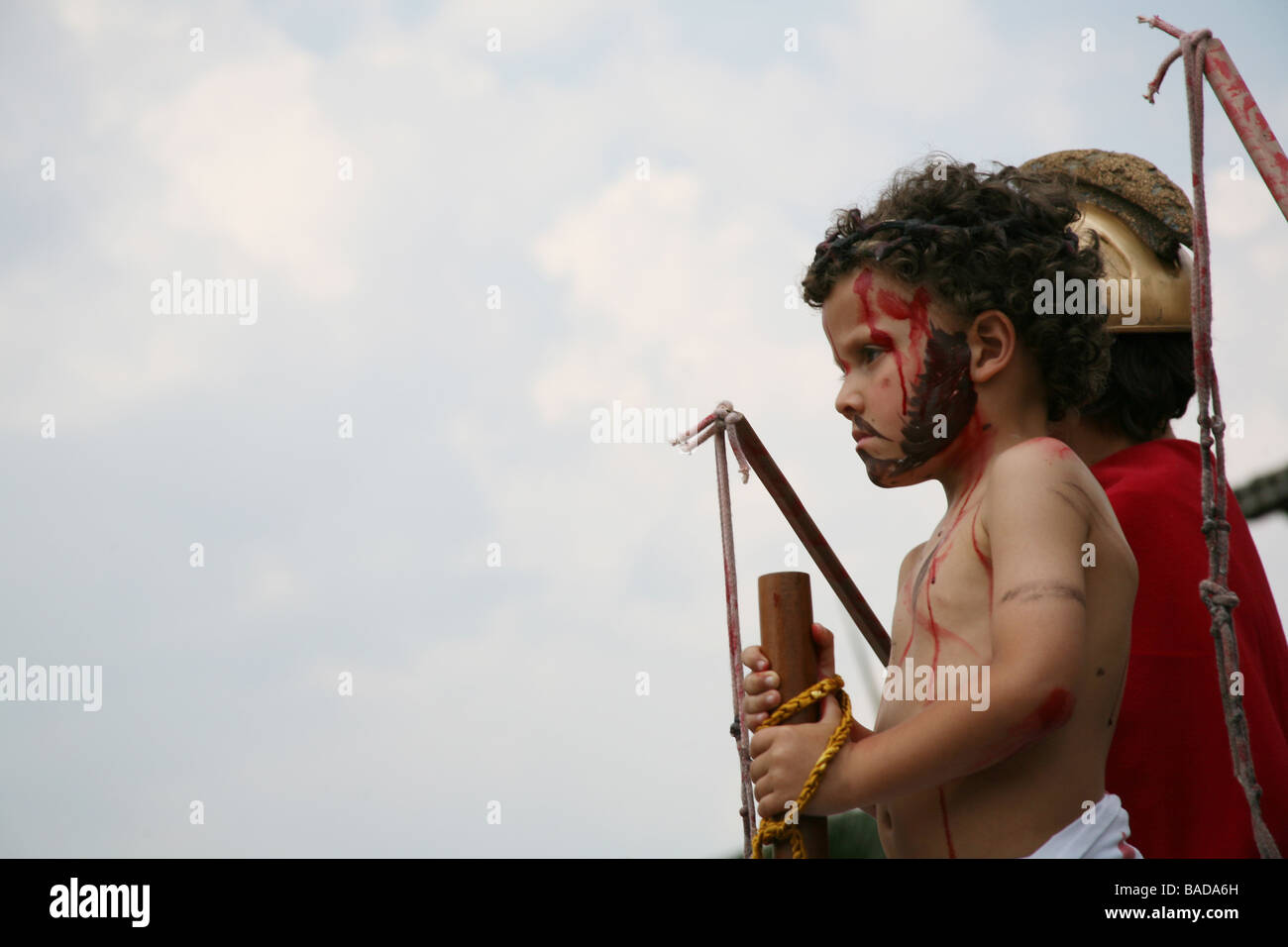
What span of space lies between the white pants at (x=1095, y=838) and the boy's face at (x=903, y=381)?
717 millimetres

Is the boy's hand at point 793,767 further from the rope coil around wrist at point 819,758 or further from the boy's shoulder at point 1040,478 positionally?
the boy's shoulder at point 1040,478

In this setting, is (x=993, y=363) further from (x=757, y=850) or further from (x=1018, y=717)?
Answer: (x=757, y=850)

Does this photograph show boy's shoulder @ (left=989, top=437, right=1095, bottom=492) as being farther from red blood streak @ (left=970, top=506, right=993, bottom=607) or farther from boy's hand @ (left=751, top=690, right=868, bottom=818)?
boy's hand @ (left=751, top=690, right=868, bottom=818)

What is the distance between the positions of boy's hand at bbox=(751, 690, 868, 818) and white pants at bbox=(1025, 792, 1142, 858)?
1.17 ft

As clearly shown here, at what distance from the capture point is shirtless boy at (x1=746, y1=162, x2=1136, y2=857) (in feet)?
7.40

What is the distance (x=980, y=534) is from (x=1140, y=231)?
1.48 m

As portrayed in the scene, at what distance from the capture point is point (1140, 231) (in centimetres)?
356

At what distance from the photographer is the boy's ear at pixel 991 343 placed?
104 inches

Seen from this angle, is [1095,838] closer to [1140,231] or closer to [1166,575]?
[1166,575]

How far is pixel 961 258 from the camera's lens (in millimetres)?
2686

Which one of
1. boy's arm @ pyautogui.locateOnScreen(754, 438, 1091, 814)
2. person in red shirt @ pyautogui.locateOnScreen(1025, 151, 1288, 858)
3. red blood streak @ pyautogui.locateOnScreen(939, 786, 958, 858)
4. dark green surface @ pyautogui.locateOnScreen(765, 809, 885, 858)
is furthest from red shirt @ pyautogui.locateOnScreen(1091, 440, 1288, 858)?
dark green surface @ pyautogui.locateOnScreen(765, 809, 885, 858)
